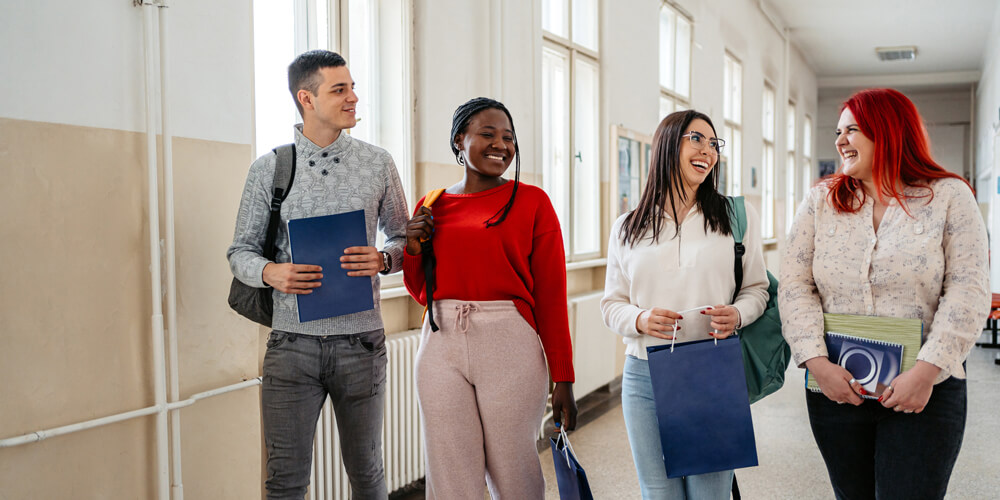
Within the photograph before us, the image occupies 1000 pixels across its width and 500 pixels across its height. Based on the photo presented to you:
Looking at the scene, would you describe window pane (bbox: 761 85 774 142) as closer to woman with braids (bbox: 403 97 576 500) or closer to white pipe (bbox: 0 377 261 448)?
woman with braids (bbox: 403 97 576 500)

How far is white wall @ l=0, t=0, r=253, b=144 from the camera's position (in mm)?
1835

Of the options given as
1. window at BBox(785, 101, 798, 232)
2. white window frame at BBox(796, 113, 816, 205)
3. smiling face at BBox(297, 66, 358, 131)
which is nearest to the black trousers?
smiling face at BBox(297, 66, 358, 131)

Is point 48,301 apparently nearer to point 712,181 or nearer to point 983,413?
point 712,181

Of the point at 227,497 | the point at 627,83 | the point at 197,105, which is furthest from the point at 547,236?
the point at 627,83

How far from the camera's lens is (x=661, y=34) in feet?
23.3

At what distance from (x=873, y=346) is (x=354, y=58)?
2467 millimetres

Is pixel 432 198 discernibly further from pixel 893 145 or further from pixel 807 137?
pixel 807 137

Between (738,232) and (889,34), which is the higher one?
(889,34)

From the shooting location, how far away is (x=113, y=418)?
204 centimetres

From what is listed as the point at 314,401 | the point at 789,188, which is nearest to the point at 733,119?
the point at 789,188

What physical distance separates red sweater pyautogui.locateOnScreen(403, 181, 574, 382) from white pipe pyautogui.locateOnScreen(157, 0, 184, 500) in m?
0.74

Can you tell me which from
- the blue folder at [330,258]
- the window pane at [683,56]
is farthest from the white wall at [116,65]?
the window pane at [683,56]

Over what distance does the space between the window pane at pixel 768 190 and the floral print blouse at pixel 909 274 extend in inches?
389

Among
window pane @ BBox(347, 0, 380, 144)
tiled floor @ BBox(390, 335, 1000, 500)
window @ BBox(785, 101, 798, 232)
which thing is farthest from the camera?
window @ BBox(785, 101, 798, 232)
